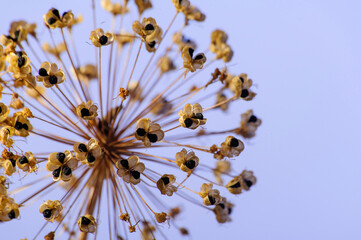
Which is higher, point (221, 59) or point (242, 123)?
point (221, 59)

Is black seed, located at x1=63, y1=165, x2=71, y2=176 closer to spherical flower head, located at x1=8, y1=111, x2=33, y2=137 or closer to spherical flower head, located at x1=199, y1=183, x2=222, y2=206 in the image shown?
spherical flower head, located at x1=8, y1=111, x2=33, y2=137

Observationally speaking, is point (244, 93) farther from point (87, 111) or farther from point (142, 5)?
point (87, 111)

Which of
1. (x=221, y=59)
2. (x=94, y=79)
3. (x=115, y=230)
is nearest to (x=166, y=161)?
(x=115, y=230)

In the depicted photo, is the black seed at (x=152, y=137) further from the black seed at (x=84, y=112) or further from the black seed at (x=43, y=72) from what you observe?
the black seed at (x=43, y=72)

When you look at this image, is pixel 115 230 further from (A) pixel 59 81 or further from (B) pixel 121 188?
(A) pixel 59 81

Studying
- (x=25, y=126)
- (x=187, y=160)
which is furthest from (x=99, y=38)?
(x=187, y=160)

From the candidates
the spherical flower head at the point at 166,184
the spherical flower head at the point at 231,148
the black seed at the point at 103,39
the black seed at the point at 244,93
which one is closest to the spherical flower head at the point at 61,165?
the spherical flower head at the point at 166,184
